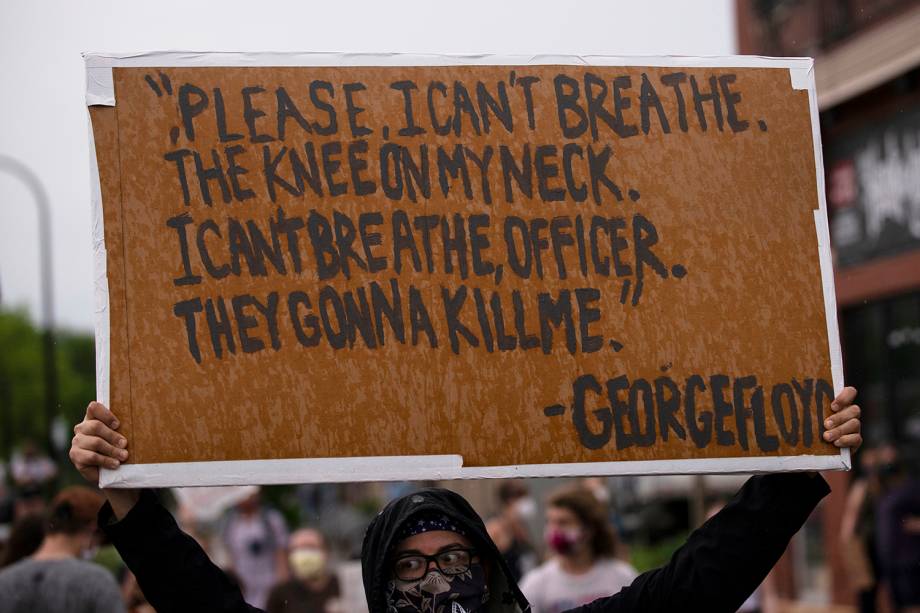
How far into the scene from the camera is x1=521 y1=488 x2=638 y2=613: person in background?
247 inches

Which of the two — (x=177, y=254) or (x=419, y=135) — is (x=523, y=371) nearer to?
(x=419, y=135)

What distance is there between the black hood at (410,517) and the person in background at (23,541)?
3.12 meters

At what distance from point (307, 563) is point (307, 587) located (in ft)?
0.50

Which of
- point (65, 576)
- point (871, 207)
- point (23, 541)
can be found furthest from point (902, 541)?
point (65, 576)

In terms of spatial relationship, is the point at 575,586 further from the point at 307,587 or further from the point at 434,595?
the point at 434,595

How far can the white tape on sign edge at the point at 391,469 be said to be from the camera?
2.72 meters

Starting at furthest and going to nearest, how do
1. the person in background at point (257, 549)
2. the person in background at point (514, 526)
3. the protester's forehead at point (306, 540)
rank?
the person in background at point (257, 549), the protester's forehead at point (306, 540), the person in background at point (514, 526)

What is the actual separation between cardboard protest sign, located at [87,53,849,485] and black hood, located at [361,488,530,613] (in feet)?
0.49

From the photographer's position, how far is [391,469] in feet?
9.11

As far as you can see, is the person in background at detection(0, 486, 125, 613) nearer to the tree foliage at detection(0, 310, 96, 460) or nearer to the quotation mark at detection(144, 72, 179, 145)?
the quotation mark at detection(144, 72, 179, 145)

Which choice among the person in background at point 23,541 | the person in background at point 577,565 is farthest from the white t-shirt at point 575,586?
the person in background at point 23,541

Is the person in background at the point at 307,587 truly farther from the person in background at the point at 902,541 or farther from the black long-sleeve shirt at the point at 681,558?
the black long-sleeve shirt at the point at 681,558

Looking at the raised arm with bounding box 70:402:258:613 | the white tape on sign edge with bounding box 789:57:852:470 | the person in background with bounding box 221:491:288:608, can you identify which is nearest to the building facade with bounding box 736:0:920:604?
the person in background with bounding box 221:491:288:608

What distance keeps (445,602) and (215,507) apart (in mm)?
7207
